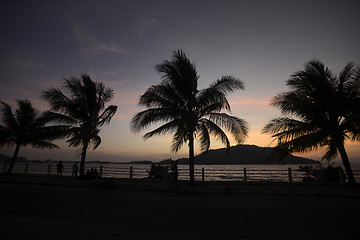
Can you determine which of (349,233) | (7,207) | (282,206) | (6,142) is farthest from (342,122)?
(6,142)

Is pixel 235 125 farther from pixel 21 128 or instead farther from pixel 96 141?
pixel 21 128

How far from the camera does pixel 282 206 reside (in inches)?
264

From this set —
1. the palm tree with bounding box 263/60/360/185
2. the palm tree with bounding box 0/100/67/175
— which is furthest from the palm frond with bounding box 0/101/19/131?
the palm tree with bounding box 263/60/360/185

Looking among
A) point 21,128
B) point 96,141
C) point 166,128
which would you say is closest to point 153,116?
point 166,128

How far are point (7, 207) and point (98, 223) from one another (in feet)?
13.3

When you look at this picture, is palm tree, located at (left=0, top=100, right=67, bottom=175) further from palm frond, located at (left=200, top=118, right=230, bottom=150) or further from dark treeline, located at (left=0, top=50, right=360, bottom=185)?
palm frond, located at (left=200, top=118, right=230, bottom=150)

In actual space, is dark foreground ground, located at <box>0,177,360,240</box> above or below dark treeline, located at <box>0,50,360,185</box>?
below

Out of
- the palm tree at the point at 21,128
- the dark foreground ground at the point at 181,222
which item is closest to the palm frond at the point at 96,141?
the palm tree at the point at 21,128

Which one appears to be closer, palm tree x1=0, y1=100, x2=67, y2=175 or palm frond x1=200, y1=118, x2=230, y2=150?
palm frond x1=200, y1=118, x2=230, y2=150

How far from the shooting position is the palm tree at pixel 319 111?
1130cm

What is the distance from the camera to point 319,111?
1184cm

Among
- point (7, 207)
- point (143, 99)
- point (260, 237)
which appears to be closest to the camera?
point (260, 237)

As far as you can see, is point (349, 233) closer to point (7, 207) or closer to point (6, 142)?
point (7, 207)

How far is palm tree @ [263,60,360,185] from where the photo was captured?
11.3m
